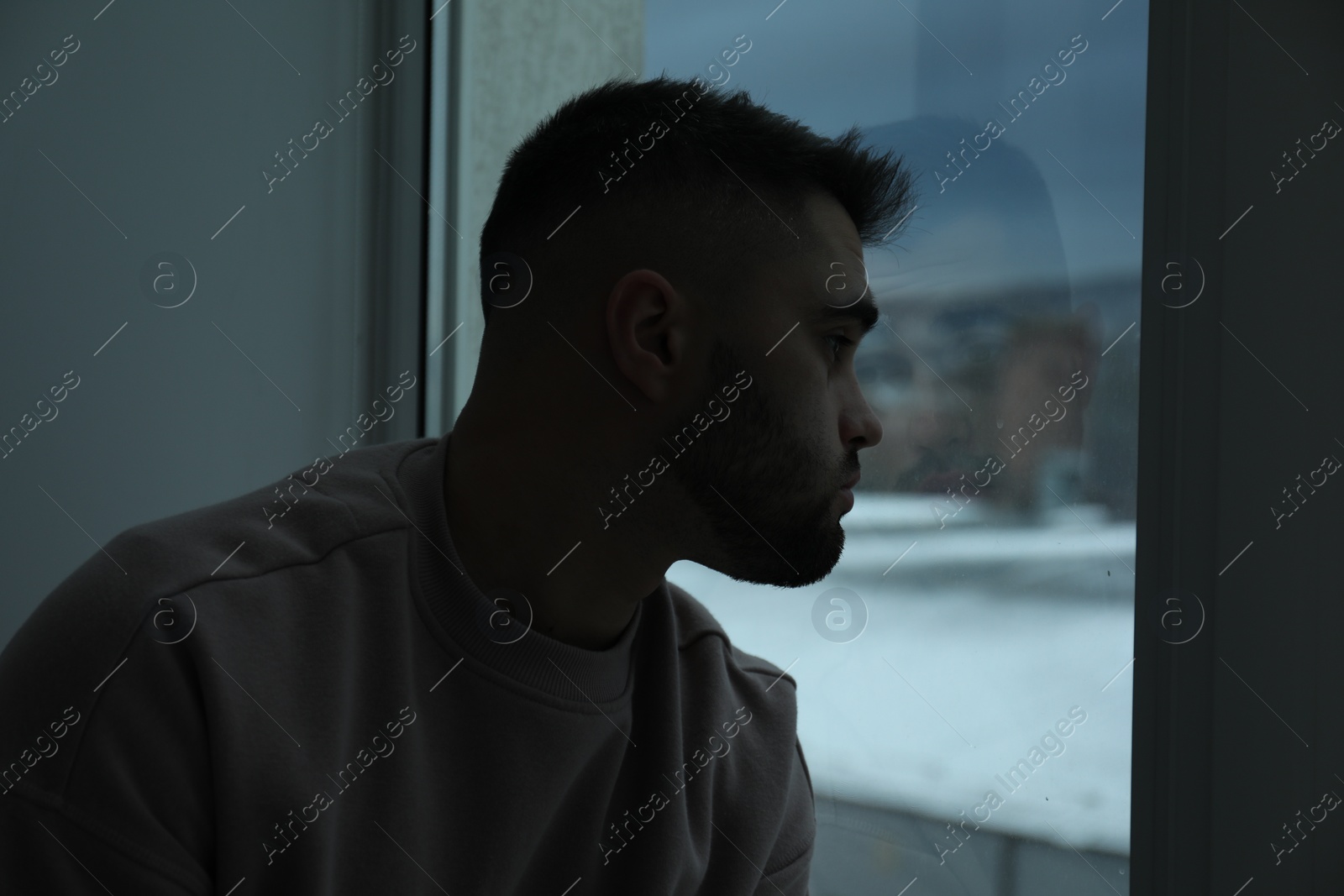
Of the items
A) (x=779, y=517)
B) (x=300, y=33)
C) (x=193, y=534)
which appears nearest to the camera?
(x=193, y=534)

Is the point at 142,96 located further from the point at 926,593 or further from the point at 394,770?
the point at 926,593

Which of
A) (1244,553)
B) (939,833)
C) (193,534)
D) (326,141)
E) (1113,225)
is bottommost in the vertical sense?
(939,833)

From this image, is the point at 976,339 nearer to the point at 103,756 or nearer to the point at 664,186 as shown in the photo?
the point at 664,186

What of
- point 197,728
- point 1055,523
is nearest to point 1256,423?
point 1055,523

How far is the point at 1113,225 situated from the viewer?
3.65ft

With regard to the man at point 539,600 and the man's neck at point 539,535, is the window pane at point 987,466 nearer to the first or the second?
the man at point 539,600

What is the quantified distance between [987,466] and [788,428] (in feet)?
1.18

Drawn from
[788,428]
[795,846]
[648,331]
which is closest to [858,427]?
[788,428]

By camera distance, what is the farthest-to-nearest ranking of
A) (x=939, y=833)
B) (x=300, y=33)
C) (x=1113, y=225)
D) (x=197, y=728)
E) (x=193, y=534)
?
(x=300, y=33) → (x=939, y=833) → (x=1113, y=225) → (x=193, y=534) → (x=197, y=728)

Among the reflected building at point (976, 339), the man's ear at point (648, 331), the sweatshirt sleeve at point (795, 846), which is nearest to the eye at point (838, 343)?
the man's ear at point (648, 331)

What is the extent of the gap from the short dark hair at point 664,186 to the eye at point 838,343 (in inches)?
3.8

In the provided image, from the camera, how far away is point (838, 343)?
1012 millimetres

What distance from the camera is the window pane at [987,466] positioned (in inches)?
43.9

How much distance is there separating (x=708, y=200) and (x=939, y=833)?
81cm
